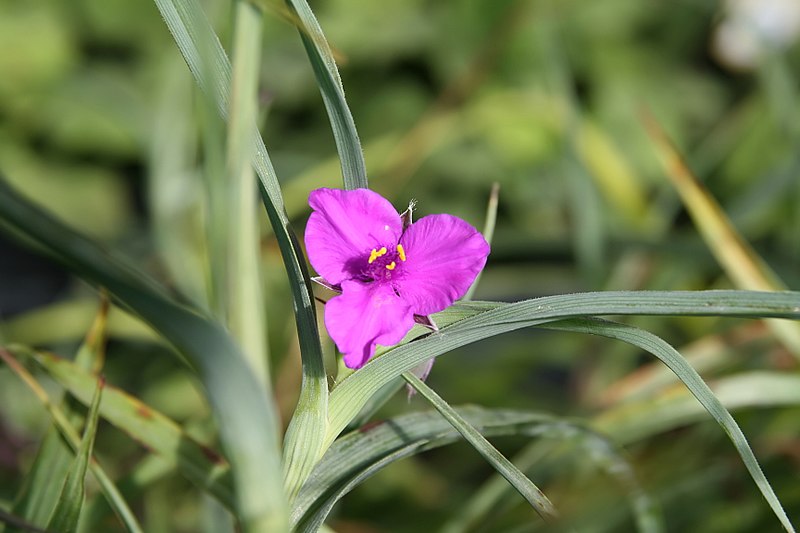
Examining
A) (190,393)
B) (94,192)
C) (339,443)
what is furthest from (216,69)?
(94,192)

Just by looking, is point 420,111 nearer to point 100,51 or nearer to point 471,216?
point 471,216

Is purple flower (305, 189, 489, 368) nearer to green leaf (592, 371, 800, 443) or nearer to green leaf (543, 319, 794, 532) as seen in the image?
green leaf (543, 319, 794, 532)

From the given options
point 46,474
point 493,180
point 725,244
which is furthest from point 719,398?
Result: point 493,180

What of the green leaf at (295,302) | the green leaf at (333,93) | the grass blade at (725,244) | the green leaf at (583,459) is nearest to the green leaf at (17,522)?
the green leaf at (295,302)

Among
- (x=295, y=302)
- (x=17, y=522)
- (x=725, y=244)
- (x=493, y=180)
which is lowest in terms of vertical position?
(x=17, y=522)

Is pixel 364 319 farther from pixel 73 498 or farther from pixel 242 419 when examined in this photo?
pixel 73 498

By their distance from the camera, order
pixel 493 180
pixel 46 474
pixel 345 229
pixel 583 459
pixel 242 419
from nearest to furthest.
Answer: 1. pixel 242 419
2. pixel 345 229
3. pixel 46 474
4. pixel 583 459
5. pixel 493 180
